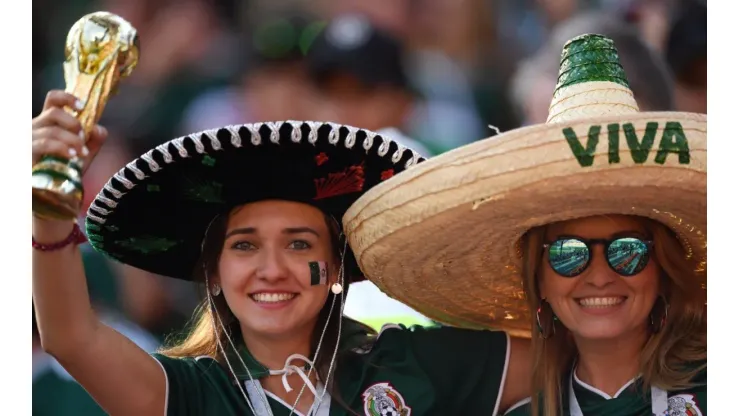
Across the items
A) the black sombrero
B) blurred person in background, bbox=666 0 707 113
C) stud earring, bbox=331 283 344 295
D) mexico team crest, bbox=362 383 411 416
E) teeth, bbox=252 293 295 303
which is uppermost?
blurred person in background, bbox=666 0 707 113

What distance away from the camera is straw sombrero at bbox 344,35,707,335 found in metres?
2.14

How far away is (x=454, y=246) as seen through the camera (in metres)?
2.56

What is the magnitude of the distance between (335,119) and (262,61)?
40 centimetres

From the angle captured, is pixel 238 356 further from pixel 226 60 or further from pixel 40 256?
pixel 226 60

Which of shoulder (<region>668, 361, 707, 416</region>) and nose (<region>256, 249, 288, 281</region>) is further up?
nose (<region>256, 249, 288, 281</region>)

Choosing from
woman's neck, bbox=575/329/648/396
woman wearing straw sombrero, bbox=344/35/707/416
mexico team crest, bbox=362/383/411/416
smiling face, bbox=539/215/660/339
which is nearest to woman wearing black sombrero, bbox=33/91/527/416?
mexico team crest, bbox=362/383/411/416

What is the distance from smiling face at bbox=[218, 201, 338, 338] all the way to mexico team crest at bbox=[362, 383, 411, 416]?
0.27 metres

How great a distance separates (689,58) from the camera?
3.49m

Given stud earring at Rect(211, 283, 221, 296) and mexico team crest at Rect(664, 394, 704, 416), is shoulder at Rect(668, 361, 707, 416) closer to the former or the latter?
mexico team crest at Rect(664, 394, 704, 416)

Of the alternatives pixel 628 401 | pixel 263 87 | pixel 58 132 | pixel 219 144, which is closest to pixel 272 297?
pixel 219 144

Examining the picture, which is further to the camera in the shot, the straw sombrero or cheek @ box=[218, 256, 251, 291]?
cheek @ box=[218, 256, 251, 291]

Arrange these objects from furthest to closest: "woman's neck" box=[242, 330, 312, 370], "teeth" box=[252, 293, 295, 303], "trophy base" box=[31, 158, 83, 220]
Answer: "woman's neck" box=[242, 330, 312, 370]
"teeth" box=[252, 293, 295, 303]
"trophy base" box=[31, 158, 83, 220]

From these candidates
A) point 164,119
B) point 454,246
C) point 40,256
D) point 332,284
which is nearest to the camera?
point 40,256
